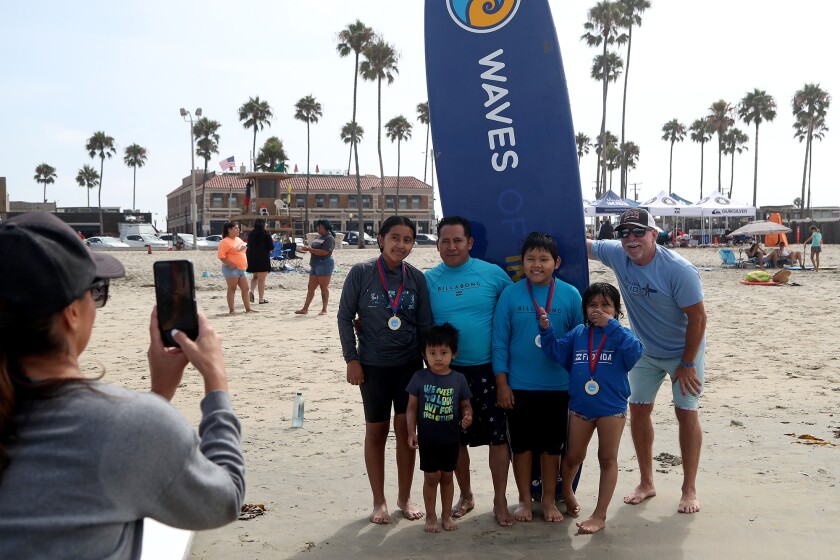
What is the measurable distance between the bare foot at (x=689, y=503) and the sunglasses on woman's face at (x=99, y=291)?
11.4 feet

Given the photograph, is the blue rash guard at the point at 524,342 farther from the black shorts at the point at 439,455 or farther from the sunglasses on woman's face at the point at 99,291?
the sunglasses on woman's face at the point at 99,291

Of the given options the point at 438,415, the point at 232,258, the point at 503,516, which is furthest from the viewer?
the point at 232,258

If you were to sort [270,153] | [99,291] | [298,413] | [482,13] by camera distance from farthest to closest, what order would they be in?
[270,153] < [298,413] < [482,13] < [99,291]

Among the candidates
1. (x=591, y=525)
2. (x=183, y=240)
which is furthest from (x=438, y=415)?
(x=183, y=240)

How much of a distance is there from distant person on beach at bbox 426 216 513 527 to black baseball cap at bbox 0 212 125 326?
109 inches

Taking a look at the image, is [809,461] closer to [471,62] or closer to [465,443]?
[465,443]

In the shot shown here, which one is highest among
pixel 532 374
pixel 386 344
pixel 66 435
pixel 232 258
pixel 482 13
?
pixel 482 13

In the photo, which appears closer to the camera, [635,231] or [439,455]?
[439,455]

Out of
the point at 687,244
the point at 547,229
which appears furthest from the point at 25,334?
the point at 687,244

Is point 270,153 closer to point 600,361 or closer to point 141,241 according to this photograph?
point 141,241

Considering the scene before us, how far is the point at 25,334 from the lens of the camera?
129 centimetres

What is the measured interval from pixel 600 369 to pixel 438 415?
0.83 meters

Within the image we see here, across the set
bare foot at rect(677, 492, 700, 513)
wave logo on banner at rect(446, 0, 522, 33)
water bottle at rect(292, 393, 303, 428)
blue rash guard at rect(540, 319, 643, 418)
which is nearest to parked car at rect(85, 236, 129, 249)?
water bottle at rect(292, 393, 303, 428)

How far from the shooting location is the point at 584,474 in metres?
4.78
